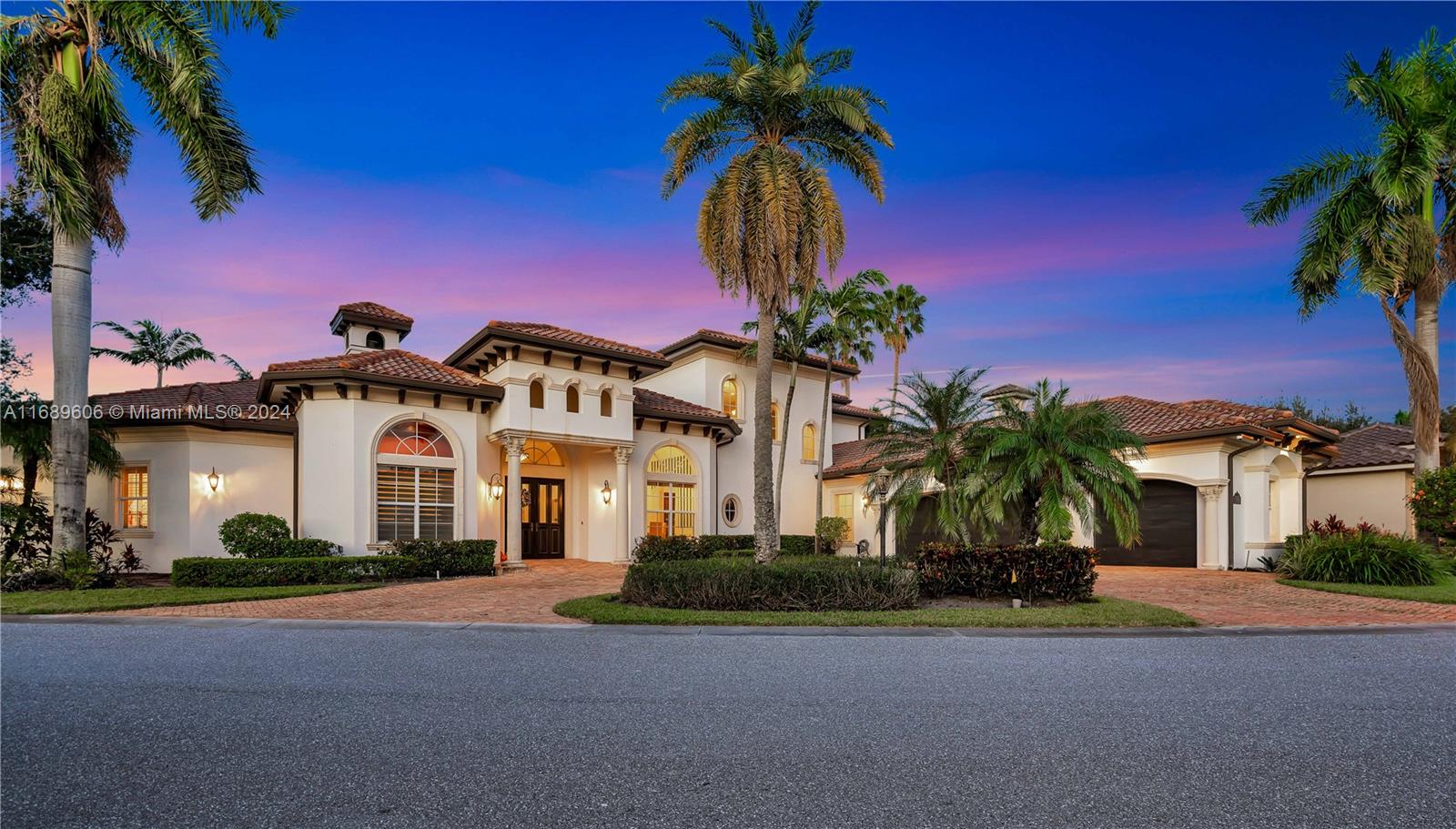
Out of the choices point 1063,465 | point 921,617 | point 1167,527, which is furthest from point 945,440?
point 1167,527

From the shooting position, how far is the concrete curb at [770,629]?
9562mm

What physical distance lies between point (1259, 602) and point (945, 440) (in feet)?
19.6

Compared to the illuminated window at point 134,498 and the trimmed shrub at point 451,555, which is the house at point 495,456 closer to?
the illuminated window at point 134,498

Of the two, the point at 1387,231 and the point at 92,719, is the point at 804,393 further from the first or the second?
the point at 92,719

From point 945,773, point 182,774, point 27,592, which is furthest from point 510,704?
point 27,592

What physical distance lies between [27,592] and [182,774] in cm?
1361

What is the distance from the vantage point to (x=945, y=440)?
1384cm

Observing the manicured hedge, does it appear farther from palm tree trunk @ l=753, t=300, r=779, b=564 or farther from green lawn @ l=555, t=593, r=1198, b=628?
palm tree trunk @ l=753, t=300, r=779, b=564

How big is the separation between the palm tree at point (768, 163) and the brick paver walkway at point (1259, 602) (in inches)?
292

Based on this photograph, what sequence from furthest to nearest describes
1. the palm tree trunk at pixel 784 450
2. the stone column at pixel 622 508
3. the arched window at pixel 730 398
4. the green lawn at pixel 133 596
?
the arched window at pixel 730 398 → the palm tree trunk at pixel 784 450 → the stone column at pixel 622 508 → the green lawn at pixel 133 596

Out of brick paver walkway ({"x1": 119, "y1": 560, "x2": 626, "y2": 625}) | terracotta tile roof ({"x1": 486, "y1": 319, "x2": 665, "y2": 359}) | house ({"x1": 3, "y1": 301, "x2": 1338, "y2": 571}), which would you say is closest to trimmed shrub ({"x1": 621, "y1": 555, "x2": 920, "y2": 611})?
brick paver walkway ({"x1": 119, "y1": 560, "x2": 626, "y2": 625})

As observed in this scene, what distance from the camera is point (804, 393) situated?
95.0ft

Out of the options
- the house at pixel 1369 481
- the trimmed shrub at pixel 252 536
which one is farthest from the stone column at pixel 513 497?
the house at pixel 1369 481

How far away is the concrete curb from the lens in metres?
9.56
